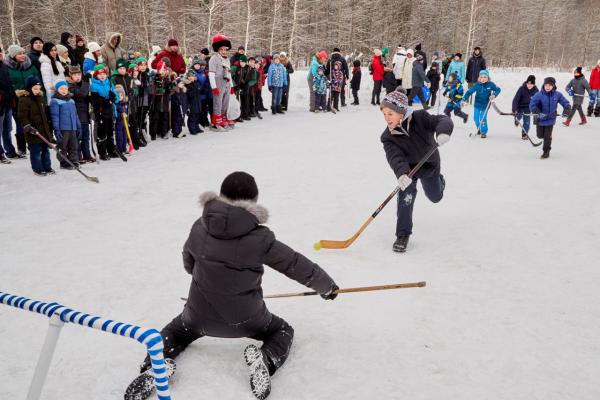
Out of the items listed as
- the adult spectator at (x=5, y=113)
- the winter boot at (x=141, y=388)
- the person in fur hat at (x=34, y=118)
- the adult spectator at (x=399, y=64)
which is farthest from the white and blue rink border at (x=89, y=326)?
the adult spectator at (x=399, y=64)

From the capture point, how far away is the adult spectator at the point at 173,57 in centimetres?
1047

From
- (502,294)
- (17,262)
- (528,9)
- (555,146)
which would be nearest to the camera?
(502,294)

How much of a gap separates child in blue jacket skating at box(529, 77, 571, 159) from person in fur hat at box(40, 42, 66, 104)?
29.5 feet

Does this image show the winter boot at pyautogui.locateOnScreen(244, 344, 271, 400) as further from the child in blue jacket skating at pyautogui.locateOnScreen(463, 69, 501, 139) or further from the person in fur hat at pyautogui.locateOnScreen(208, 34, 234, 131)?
the child in blue jacket skating at pyautogui.locateOnScreen(463, 69, 501, 139)

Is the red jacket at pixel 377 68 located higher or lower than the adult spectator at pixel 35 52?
higher

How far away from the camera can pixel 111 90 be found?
7.86m

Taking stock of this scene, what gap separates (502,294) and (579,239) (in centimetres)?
187

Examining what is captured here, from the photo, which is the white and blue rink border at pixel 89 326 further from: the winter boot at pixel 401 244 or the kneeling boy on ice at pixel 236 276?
the winter boot at pixel 401 244

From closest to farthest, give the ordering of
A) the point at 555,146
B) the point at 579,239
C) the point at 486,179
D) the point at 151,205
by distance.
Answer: the point at 579,239 → the point at 151,205 → the point at 486,179 → the point at 555,146

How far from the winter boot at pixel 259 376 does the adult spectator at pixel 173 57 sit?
9.05 m

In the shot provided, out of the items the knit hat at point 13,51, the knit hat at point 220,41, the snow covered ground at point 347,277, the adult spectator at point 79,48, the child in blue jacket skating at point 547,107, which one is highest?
the knit hat at point 220,41

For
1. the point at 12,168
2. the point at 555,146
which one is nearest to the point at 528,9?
the point at 555,146

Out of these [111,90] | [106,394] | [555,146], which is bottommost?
[106,394]

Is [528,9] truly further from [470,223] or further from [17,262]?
[17,262]
